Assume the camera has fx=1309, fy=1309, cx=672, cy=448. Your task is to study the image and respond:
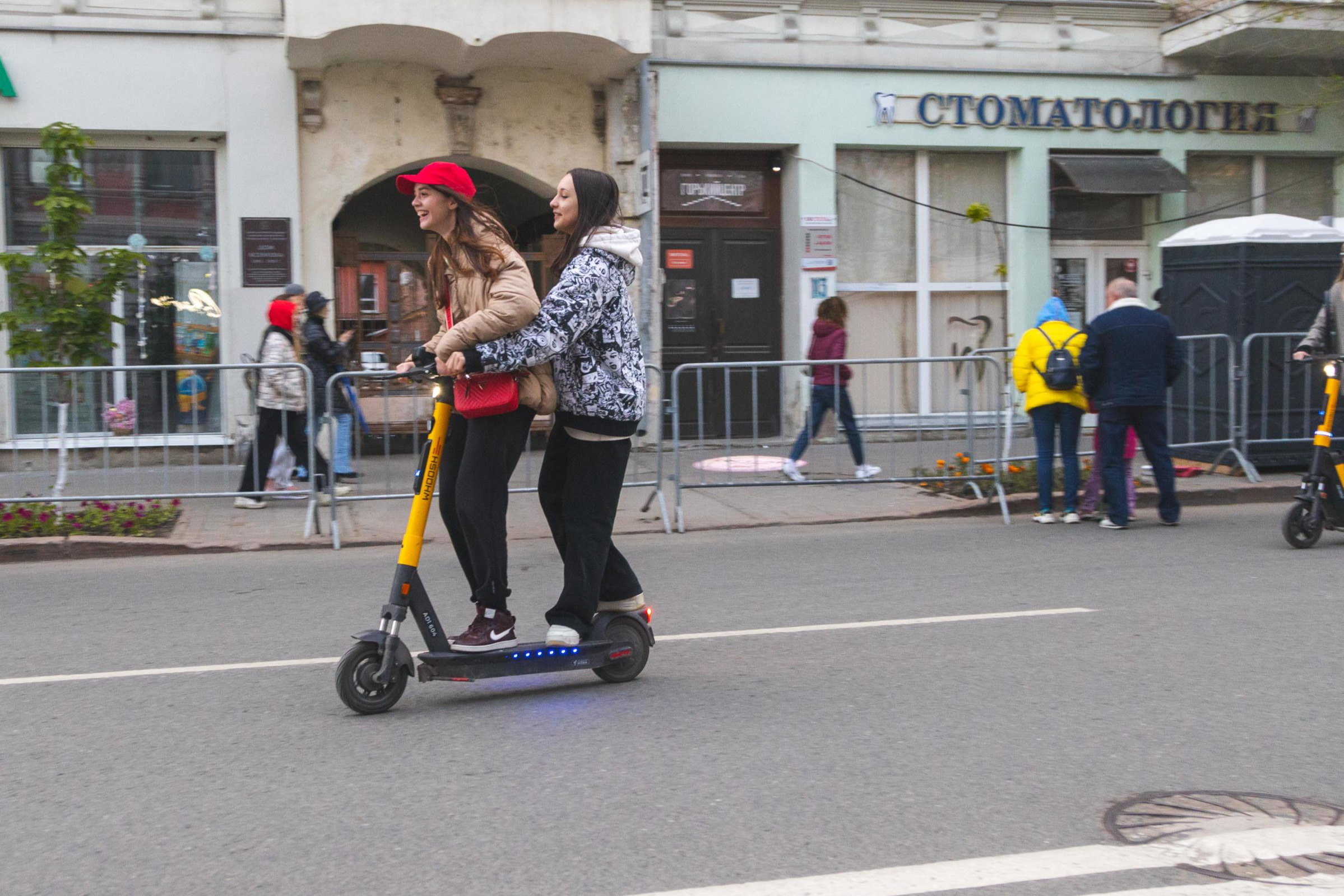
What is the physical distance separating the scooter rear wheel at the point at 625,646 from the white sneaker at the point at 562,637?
0.20 meters

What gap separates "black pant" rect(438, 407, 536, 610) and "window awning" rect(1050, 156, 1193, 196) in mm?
12139

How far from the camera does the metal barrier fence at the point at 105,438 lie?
896cm

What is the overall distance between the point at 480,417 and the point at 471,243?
623mm

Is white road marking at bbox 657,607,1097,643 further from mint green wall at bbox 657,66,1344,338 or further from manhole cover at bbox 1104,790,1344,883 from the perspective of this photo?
mint green wall at bbox 657,66,1344,338

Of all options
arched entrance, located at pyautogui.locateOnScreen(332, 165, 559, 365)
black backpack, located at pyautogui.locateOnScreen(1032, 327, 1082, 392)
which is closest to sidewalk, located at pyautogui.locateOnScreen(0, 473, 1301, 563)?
black backpack, located at pyautogui.locateOnScreen(1032, 327, 1082, 392)

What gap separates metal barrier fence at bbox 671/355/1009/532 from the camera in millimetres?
9680

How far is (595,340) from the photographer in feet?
15.5

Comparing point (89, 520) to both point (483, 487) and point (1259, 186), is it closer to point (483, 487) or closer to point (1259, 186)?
point (483, 487)

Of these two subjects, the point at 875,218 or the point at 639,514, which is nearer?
the point at 639,514

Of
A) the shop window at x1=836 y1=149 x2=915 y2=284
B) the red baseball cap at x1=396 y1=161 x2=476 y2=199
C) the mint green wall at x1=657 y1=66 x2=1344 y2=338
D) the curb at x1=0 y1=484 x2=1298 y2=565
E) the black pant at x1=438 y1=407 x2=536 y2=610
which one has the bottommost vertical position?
the curb at x1=0 y1=484 x2=1298 y2=565

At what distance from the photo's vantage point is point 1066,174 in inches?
608

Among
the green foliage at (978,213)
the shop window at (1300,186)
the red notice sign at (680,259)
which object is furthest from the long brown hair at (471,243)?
the shop window at (1300,186)

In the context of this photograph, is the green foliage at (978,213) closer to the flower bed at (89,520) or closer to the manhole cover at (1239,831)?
the flower bed at (89,520)

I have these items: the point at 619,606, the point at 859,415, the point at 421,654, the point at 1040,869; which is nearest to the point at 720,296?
the point at 859,415
